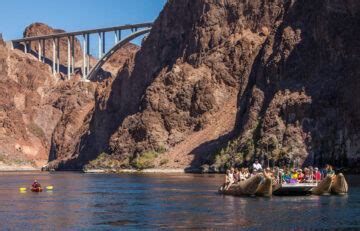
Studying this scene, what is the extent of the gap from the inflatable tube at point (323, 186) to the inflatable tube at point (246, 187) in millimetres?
6805

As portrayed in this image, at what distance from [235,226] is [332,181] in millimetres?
30004

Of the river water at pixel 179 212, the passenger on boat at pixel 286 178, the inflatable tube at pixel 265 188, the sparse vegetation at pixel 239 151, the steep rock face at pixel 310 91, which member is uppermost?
the steep rock face at pixel 310 91

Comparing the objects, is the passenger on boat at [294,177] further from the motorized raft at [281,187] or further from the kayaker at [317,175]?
the kayaker at [317,175]

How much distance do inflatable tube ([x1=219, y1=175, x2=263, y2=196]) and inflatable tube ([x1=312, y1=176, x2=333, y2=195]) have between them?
6.80 metres

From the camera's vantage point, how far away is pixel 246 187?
77562 mm

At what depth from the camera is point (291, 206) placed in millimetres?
66500

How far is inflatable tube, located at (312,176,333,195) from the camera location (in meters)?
79.7

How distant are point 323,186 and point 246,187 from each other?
8.03m

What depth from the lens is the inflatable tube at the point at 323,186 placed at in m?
79.7

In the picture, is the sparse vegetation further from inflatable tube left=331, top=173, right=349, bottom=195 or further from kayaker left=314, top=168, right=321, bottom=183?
inflatable tube left=331, top=173, right=349, bottom=195

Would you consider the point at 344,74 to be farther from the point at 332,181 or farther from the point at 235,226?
the point at 235,226

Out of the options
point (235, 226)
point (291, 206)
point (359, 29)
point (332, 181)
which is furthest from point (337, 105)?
point (235, 226)

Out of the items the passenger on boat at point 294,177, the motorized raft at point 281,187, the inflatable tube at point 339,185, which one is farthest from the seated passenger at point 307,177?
the inflatable tube at point 339,185

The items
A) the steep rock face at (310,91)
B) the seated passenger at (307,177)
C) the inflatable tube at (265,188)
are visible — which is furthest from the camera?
the steep rock face at (310,91)
